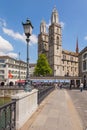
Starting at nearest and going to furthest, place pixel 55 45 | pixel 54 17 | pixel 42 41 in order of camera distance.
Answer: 1. pixel 55 45
2. pixel 54 17
3. pixel 42 41

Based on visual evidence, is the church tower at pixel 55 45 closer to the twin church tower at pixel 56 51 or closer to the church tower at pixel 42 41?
the twin church tower at pixel 56 51

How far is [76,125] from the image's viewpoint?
9.95 meters

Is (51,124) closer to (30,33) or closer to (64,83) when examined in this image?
(30,33)

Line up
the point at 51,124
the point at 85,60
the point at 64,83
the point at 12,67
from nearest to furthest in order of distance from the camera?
the point at 51,124 → the point at 85,60 → the point at 64,83 → the point at 12,67

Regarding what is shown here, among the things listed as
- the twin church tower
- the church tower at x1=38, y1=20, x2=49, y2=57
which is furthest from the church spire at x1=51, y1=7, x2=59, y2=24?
the church tower at x1=38, y1=20, x2=49, y2=57

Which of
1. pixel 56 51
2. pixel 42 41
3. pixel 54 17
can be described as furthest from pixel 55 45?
pixel 42 41

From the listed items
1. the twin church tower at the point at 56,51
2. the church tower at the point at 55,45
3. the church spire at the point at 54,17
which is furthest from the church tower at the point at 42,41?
the church spire at the point at 54,17

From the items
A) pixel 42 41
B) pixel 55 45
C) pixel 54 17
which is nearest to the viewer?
pixel 55 45

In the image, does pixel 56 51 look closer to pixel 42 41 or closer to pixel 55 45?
pixel 55 45

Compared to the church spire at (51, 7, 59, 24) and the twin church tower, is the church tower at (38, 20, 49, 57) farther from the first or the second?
the church spire at (51, 7, 59, 24)

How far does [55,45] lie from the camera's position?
410ft

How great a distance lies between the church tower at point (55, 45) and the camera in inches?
4899

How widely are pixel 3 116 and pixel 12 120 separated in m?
1.48

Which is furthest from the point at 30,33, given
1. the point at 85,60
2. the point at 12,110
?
the point at 85,60
